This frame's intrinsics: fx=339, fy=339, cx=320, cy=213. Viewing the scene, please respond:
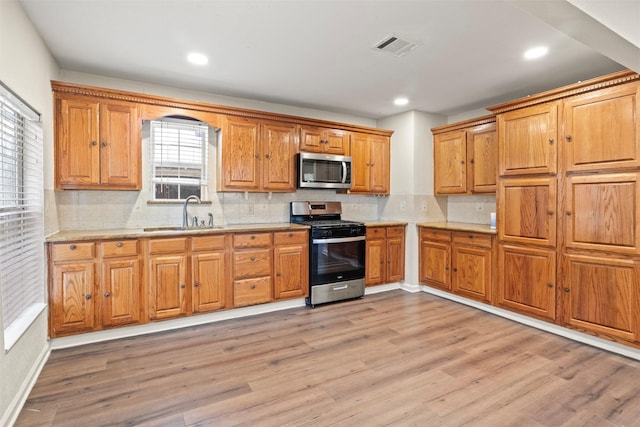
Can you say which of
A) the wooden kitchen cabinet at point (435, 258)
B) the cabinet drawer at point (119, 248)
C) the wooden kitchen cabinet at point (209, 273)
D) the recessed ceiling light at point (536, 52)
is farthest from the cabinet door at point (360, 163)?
the cabinet drawer at point (119, 248)

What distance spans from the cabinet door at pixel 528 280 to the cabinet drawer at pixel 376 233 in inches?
56.0

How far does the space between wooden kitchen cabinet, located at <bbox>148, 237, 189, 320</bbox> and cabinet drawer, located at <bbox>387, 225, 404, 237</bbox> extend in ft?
8.53

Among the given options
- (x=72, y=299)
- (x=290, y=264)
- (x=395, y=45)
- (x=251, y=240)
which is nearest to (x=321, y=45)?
→ (x=395, y=45)

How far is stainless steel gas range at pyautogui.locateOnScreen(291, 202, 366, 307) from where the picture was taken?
393cm

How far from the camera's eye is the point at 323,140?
14.2ft

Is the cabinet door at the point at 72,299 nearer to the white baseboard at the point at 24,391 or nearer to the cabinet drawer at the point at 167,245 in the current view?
the white baseboard at the point at 24,391

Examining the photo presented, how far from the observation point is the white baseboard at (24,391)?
1.84 metres

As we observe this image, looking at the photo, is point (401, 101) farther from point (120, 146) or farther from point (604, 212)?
point (120, 146)

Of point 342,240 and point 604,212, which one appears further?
point 342,240

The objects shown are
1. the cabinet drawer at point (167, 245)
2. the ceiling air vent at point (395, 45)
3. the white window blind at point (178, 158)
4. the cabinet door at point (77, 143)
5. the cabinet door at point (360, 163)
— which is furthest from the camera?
the cabinet door at point (360, 163)

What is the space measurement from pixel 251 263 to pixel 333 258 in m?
1.01

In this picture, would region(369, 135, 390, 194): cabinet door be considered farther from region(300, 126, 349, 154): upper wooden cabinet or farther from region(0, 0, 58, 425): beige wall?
region(0, 0, 58, 425): beige wall

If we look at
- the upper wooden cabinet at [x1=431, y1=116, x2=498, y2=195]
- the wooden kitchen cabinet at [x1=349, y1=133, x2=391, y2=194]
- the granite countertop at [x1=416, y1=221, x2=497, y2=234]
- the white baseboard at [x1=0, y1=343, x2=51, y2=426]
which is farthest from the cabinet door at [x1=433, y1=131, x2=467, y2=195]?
the white baseboard at [x1=0, y1=343, x2=51, y2=426]

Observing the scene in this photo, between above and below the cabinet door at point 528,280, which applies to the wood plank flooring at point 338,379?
below
